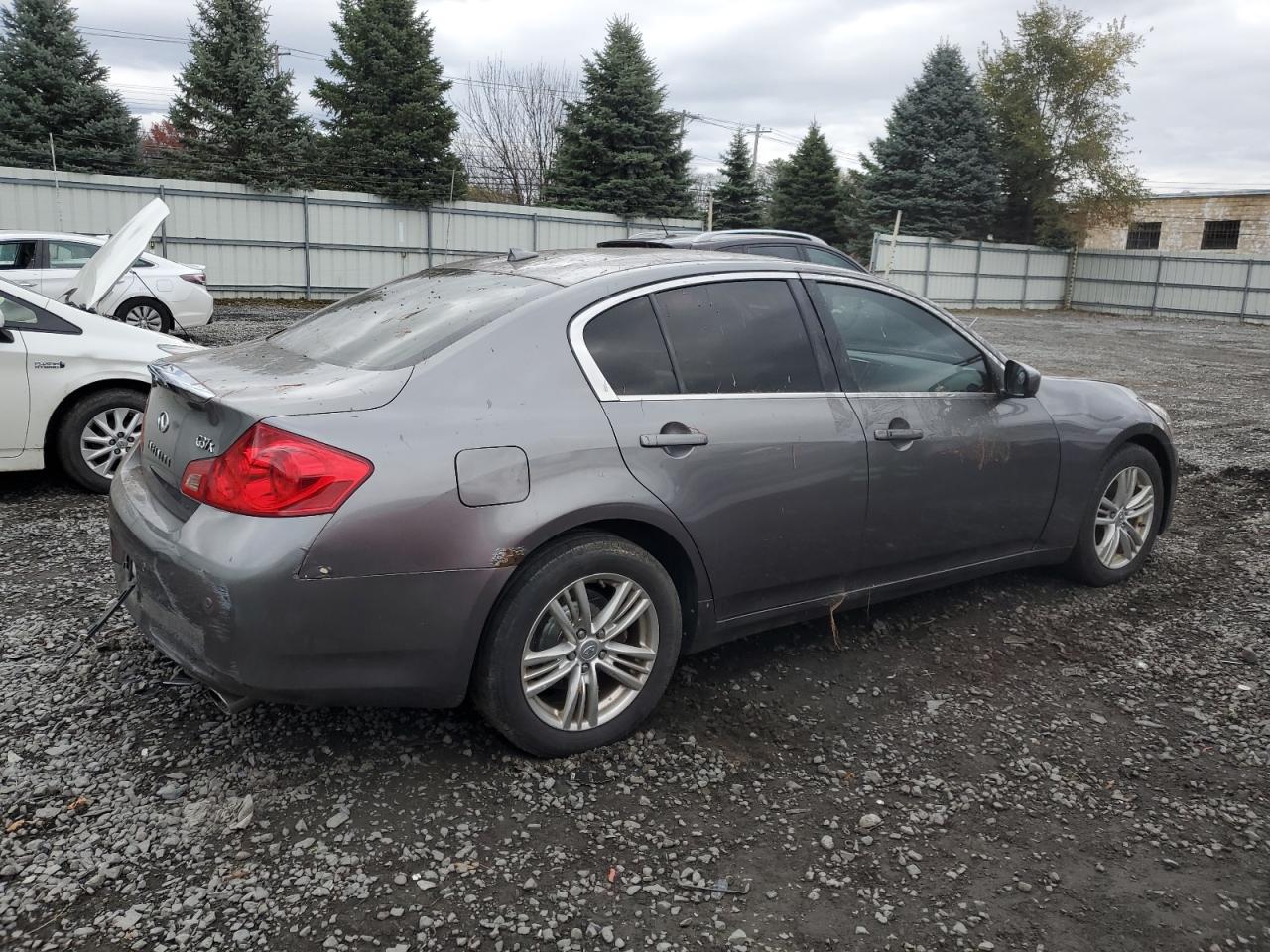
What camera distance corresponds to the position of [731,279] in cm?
372

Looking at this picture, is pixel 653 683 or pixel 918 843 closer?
pixel 918 843

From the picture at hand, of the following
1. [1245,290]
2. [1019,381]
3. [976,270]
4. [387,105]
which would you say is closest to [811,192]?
[976,270]

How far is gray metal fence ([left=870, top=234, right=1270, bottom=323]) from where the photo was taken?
31391mm

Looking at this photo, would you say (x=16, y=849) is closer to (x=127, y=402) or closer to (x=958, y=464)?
(x=958, y=464)

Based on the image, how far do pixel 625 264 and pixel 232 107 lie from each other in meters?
24.9

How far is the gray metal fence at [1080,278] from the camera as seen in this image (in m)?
31.4

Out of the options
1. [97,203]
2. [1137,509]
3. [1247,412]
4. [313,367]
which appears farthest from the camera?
[97,203]

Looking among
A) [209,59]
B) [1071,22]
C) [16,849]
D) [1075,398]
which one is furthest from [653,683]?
[1071,22]

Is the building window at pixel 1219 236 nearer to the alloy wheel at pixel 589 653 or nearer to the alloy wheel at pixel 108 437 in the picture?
the alloy wheel at pixel 108 437

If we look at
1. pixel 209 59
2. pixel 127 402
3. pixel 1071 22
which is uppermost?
pixel 1071 22

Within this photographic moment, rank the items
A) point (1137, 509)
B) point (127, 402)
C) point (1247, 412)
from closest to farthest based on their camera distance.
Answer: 1. point (1137, 509)
2. point (127, 402)
3. point (1247, 412)

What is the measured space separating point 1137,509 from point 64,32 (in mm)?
27151

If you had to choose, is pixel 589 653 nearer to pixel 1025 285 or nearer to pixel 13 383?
pixel 13 383

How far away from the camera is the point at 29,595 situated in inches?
176
